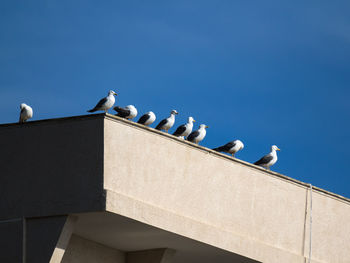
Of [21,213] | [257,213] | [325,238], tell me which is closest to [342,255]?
[325,238]

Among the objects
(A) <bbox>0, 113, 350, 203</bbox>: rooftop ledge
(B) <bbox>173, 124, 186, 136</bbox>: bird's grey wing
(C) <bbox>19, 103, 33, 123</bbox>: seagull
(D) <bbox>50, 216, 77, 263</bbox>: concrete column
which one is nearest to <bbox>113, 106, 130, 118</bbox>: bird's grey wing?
(C) <bbox>19, 103, 33, 123</bbox>: seagull

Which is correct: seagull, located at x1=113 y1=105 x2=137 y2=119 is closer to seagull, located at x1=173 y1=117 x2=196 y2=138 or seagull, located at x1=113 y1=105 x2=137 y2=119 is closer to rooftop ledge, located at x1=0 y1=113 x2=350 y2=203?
seagull, located at x1=173 y1=117 x2=196 y2=138

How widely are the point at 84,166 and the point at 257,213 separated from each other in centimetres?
576

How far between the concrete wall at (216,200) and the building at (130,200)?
0.09 ft

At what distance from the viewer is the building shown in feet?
67.5

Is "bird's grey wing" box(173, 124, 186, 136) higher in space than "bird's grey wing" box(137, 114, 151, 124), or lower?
higher

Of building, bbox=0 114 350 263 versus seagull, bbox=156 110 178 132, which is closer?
building, bbox=0 114 350 263

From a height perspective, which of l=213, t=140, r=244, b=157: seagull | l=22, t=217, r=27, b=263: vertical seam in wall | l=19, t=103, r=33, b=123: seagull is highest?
l=213, t=140, r=244, b=157: seagull

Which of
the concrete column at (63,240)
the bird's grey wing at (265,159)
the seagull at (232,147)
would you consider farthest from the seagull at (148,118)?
the concrete column at (63,240)

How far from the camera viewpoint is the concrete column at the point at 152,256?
23219 millimetres

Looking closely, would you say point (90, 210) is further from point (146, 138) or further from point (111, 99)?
point (111, 99)

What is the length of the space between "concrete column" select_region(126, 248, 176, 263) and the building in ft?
0.09

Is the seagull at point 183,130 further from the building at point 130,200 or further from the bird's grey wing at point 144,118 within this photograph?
the building at point 130,200

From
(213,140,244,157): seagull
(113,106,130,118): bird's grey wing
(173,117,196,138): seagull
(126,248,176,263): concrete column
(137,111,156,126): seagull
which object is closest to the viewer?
(126,248,176,263): concrete column
